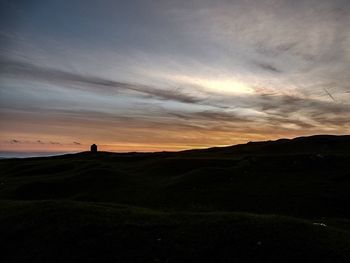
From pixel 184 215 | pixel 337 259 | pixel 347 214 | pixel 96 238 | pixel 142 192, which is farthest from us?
pixel 142 192

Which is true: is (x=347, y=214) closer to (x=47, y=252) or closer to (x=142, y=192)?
(x=142, y=192)

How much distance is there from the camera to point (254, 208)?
34906 millimetres

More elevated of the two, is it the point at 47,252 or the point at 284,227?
the point at 284,227

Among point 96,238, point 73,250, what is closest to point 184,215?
point 96,238

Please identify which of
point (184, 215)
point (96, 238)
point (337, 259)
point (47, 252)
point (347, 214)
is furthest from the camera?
point (347, 214)

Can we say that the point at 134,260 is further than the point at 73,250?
No

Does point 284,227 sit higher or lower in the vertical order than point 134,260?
higher

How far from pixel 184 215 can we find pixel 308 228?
7.61 m

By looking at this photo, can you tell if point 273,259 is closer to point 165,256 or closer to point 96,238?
point 165,256

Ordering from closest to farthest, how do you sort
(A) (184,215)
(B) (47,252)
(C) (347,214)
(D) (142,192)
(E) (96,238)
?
(B) (47,252), (E) (96,238), (A) (184,215), (C) (347,214), (D) (142,192)

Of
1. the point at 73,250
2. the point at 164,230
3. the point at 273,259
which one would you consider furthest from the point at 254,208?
the point at 73,250

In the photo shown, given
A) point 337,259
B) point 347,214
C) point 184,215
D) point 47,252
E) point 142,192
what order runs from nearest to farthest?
1. point 337,259
2. point 47,252
3. point 184,215
4. point 347,214
5. point 142,192

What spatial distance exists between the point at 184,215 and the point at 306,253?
8.77 meters

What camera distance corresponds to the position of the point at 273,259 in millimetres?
17156
